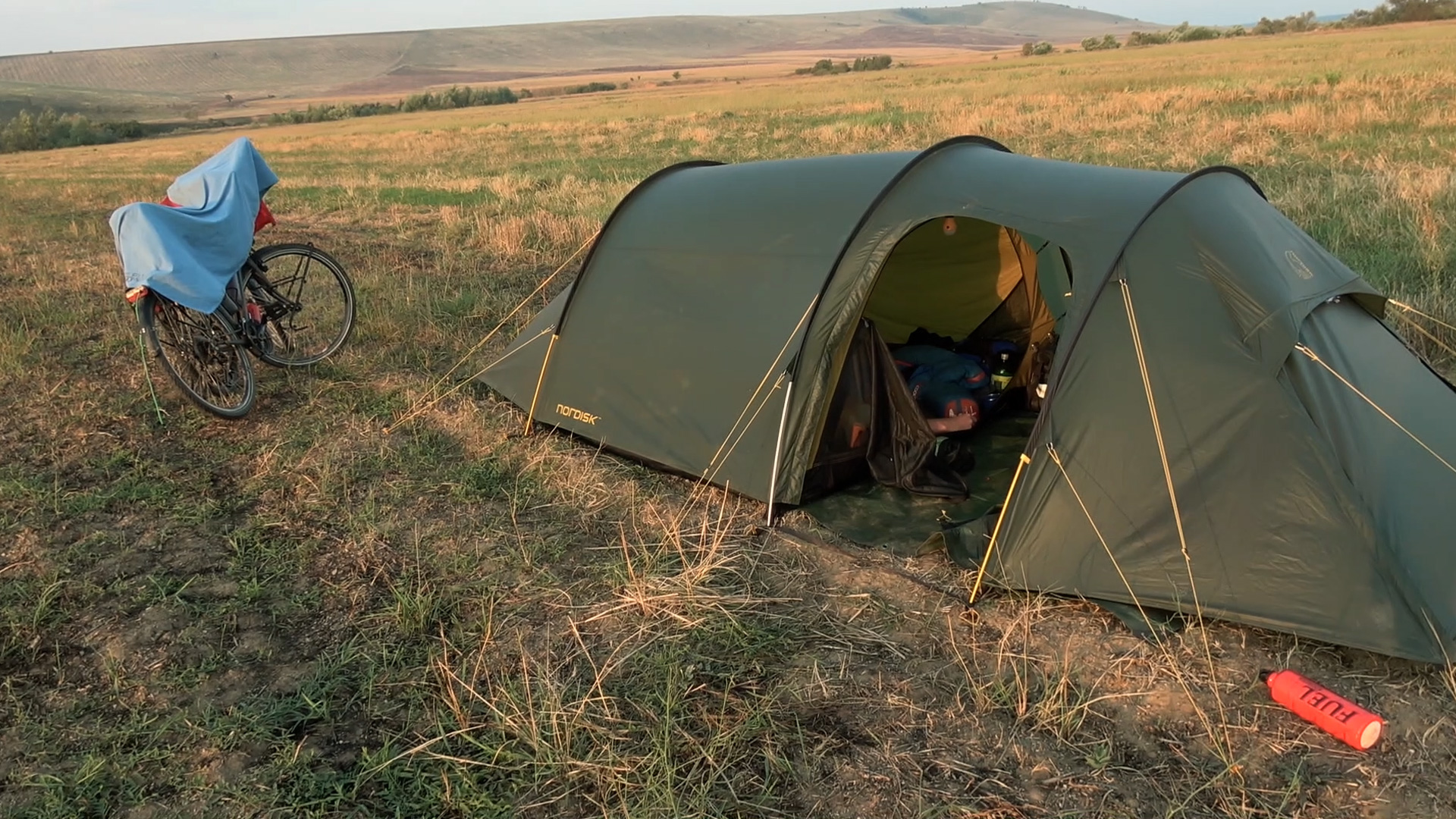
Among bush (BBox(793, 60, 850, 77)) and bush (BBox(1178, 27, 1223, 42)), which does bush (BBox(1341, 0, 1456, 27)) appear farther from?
bush (BBox(793, 60, 850, 77))

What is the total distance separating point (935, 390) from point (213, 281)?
4508mm

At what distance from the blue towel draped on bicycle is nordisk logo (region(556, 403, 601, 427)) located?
6.86ft

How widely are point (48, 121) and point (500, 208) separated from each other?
173 ft

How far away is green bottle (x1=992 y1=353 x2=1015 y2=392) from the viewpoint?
589 centimetres

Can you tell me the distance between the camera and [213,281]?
564 cm

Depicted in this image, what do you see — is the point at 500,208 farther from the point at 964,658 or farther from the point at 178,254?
the point at 964,658

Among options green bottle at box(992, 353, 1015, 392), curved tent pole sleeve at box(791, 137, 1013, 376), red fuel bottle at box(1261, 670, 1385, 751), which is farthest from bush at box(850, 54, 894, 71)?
red fuel bottle at box(1261, 670, 1385, 751)

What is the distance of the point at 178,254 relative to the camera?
551cm

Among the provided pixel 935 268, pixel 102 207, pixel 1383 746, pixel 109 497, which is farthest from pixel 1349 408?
pixel 102 207

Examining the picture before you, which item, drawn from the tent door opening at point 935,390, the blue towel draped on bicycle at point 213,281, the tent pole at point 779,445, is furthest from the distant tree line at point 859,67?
the tent pole at point 779,445

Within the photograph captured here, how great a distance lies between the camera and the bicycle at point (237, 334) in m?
5.64

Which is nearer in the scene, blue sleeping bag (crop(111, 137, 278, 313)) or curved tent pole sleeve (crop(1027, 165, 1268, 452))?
curved tent pole sleeve (crop(1027, 165, 1268, 452))

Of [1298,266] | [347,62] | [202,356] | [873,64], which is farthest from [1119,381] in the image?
[347,62]

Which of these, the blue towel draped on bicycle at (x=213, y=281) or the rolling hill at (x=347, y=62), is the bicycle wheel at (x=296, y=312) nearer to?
the blue towel draped on bicycle at (x=213, y=281)
